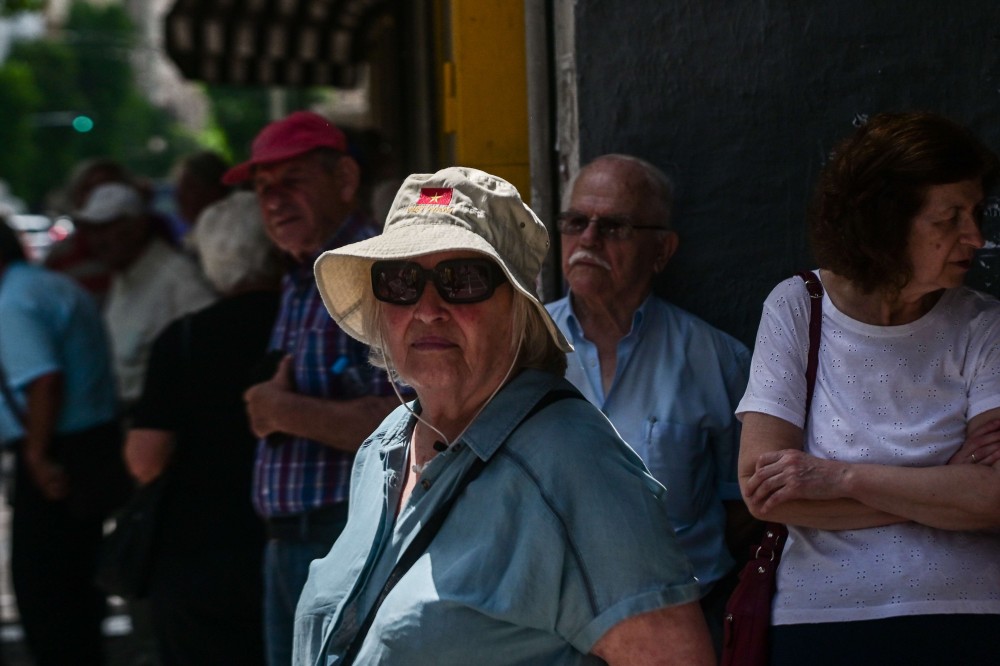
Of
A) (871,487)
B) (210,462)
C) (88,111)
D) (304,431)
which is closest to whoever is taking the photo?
(871,487)

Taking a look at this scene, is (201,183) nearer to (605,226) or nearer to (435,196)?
(605,226)

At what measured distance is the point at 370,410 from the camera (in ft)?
11.7

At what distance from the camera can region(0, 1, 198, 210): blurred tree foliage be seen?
55656 mm

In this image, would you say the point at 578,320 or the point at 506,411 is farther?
the point at 578,320

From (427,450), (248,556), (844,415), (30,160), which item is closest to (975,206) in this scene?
(844,415)

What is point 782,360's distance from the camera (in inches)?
105

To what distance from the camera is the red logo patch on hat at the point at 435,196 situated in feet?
7.42

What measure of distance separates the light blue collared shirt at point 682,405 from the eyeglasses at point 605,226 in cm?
→ 18

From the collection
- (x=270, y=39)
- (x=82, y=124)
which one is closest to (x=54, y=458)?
(x=270, y=39)

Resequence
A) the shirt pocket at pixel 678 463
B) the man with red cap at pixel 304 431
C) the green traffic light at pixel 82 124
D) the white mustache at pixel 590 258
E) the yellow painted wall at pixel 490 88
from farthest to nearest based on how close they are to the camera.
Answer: the green traffic light at pixel 82 124 → the yellow painted wall at pixel 490 88 → the man with red cap at pixel 304 431 → the white mustache at pixel 590 258 → the shirt pocket at pixel 678 463

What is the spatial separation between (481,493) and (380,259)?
43 centimetres

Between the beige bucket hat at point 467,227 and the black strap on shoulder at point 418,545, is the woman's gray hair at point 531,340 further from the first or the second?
the black strap on shoulder at point 418,545

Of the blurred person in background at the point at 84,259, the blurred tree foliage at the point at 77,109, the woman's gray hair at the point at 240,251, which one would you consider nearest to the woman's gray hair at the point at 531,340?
the woman's gray hair at the point at 240,251

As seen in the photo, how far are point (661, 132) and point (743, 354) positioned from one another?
23.9 inches
